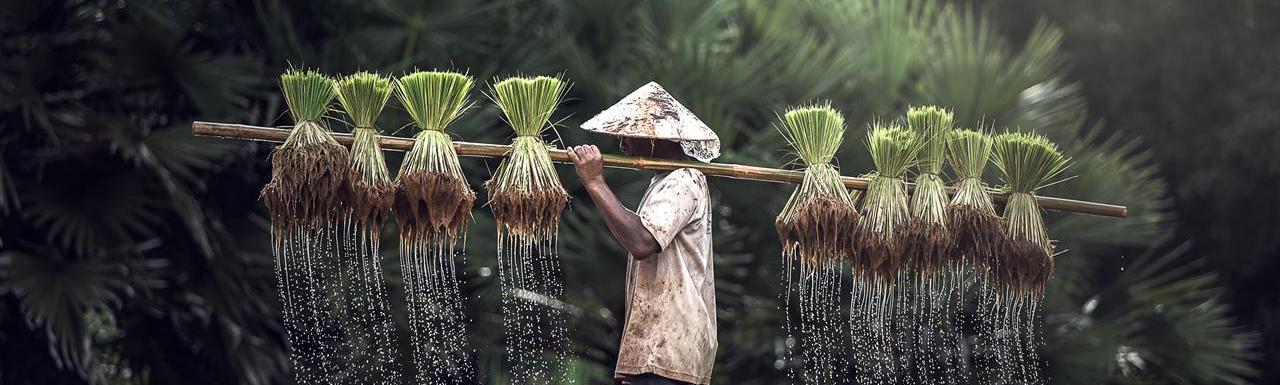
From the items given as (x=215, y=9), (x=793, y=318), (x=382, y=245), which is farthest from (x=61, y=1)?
(x=793, y=318)

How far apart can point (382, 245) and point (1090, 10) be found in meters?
9.18

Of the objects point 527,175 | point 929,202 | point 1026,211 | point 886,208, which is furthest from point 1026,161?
point 527,175

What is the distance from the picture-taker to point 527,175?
4969 millimetres

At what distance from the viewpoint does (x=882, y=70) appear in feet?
32.9

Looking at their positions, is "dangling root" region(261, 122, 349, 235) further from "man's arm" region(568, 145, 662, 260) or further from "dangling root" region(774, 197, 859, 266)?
"dangling root" region(774, 197, 859, 266)

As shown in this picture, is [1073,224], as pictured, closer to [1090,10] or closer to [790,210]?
[790,210]

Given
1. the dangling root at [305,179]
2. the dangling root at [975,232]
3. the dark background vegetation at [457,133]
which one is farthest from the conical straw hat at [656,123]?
the dark background vegetation at [457,133]

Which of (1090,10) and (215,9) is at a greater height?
(1090,10)

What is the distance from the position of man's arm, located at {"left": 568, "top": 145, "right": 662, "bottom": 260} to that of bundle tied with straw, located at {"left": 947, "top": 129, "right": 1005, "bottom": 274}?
4.20 ft

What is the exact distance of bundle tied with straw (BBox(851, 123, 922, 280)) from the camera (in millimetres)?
5363

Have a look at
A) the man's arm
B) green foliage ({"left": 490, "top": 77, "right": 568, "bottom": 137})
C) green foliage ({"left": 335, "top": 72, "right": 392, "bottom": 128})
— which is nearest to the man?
the man's arm

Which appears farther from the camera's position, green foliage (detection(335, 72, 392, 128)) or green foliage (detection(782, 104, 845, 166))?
green foliage (detection(782, 104, 845, 166))

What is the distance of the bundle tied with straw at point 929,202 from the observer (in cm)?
539

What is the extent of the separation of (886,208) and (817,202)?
285mm
